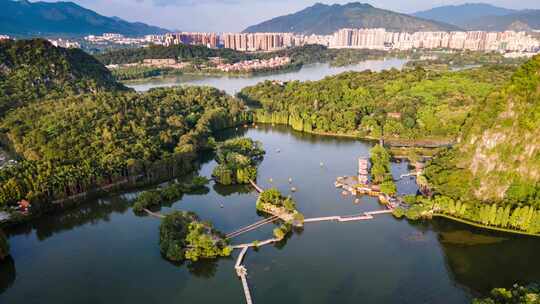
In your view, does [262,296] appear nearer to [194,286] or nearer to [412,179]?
[194,286]

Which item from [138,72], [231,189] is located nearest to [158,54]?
[138,72]

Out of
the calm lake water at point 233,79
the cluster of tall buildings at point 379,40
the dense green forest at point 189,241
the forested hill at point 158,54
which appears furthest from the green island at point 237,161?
the cluster of tall buildings at point 379,40

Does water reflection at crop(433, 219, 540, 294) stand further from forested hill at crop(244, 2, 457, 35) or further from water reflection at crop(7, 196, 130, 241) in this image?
forested hill at crop(244, 2, 457, 35)

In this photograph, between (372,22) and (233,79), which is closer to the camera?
(233,79)

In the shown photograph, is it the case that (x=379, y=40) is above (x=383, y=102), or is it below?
above

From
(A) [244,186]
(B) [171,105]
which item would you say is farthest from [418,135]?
(B) [171,105]

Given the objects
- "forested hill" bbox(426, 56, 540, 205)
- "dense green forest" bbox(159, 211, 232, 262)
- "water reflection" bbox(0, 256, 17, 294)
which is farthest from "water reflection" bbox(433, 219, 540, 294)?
"water reflection" bbox(0, 256, 17, 294)

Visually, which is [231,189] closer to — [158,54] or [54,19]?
[158,54]
